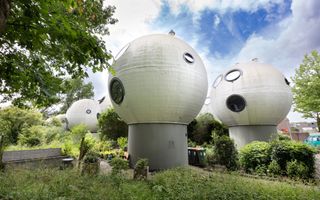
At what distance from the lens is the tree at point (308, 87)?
2025 cm

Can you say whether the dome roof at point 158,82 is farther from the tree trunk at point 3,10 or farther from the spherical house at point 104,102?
the spherical house at point 104,102

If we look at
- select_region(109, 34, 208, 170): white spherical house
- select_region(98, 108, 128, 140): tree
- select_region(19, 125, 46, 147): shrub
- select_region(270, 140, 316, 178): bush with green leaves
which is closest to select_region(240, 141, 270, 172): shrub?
select_region(270, 140, 316, 178): bush with green leaves

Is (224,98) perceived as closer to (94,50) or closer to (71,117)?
(94,50)

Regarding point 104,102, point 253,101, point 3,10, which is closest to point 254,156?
point 253,101

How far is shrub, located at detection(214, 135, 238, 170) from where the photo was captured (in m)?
11.5

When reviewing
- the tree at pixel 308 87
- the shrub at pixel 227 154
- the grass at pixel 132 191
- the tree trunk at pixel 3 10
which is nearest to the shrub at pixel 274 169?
the shrub at pixel 227 154

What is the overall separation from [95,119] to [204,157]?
18587 mm

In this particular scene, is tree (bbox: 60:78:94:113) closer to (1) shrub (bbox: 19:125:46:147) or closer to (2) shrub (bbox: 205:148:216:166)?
(1) shrub (bbox: 19:125:46:147)

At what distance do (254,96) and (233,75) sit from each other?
8.32ft

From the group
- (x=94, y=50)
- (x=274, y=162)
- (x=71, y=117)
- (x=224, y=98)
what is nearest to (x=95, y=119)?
(x=71, y=117)

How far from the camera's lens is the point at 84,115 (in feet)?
86.3

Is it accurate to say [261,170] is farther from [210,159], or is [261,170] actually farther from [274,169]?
[210,159]

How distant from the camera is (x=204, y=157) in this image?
41.3ft

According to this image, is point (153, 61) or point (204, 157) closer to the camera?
point (153, 61)
